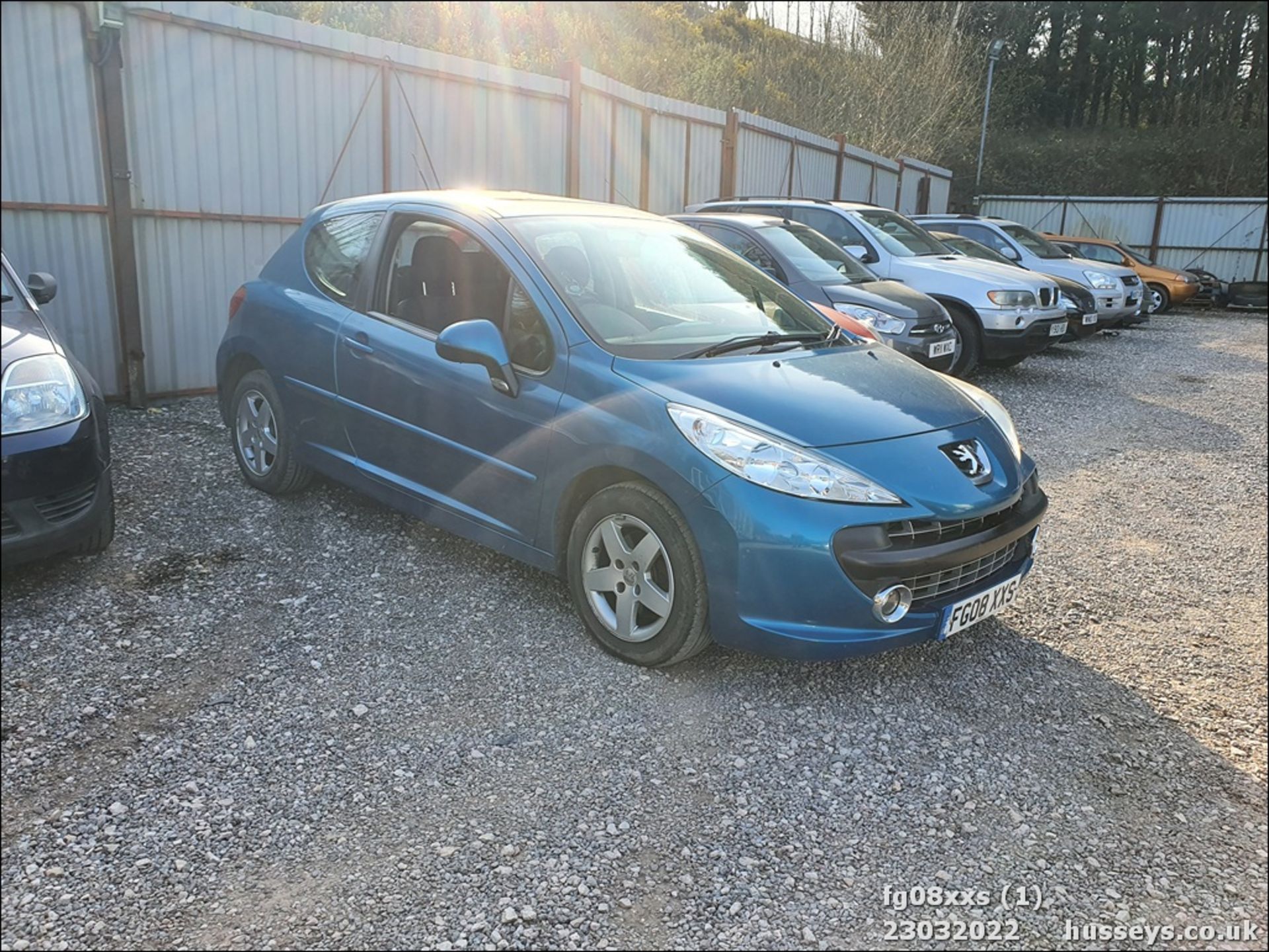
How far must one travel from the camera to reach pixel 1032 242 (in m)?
13.4

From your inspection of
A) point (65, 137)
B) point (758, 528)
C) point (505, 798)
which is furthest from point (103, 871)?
point (65, 137)

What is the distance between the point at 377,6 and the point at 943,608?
16.2 m

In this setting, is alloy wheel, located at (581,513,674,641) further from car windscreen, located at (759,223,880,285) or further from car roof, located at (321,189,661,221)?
car windscreen, located at (759,223,880,285)

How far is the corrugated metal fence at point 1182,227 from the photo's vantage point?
77.6ft

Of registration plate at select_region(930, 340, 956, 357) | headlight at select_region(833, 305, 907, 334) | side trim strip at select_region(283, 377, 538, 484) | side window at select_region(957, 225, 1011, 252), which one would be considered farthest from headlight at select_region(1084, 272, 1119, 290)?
side trim strip at select_region(283, 377, 538, 484)

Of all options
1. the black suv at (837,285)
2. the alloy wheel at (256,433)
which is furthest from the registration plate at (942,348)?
the alloy wheel at (256,433)

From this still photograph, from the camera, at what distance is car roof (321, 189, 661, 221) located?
157 inches

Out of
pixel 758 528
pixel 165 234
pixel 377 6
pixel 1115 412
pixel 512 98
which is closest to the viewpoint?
pixel 758 528

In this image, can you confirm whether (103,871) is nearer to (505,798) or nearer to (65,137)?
(505,798)

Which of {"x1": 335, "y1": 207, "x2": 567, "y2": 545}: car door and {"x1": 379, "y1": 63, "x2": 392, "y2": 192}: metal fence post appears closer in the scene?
{"x1": 335, "y1": 207, "x2": 567, "y2": 545}: car door

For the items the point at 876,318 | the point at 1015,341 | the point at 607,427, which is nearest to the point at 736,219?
the point at 876,318

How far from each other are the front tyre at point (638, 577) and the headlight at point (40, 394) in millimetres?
1945

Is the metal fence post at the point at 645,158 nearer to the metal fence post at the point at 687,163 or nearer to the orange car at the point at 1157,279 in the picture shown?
the metal fence post at the point at 687,163

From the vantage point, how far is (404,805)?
2.59 metres
